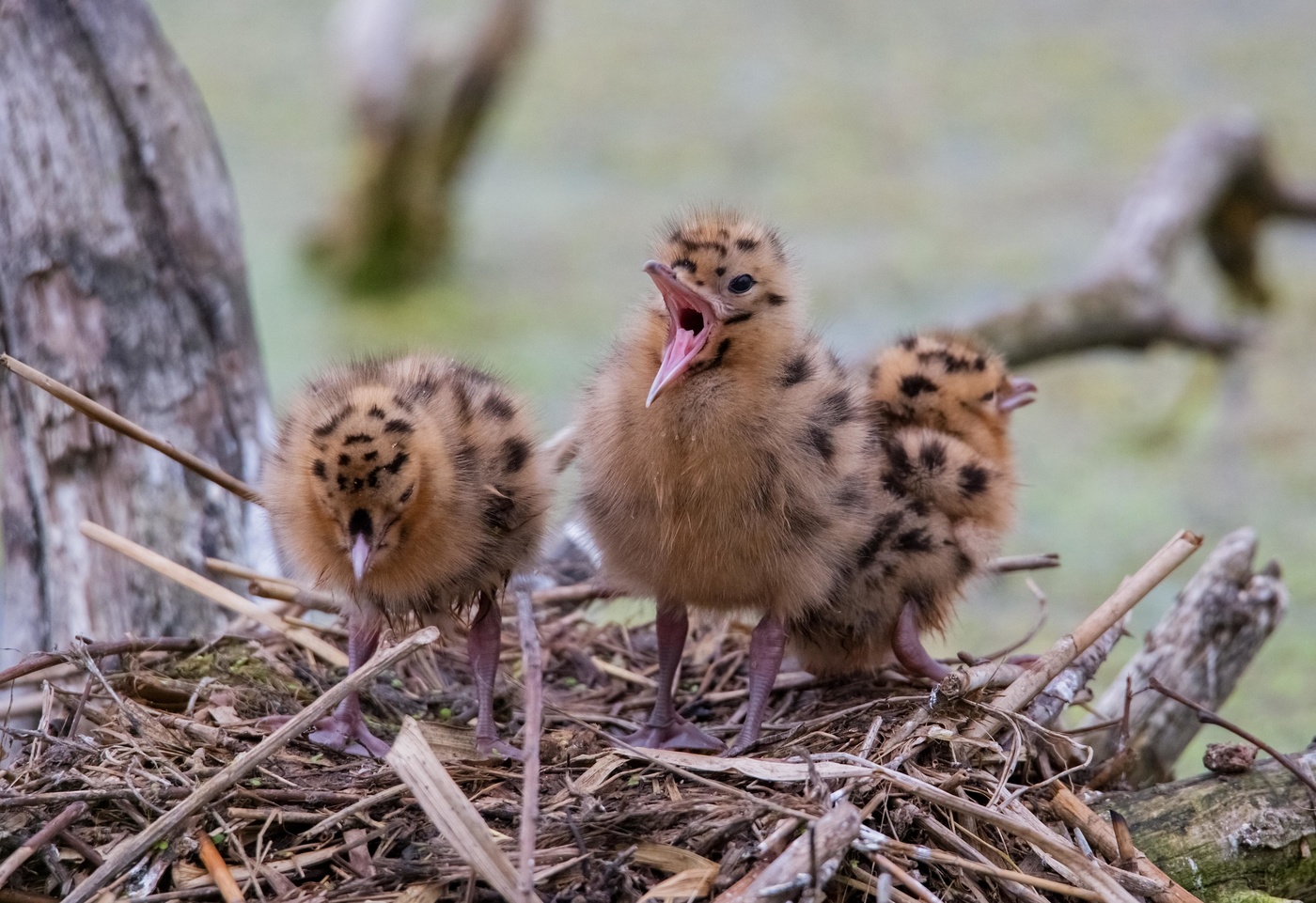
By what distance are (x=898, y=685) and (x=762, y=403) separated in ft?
2.64

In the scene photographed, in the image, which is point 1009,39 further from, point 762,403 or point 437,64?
point 762,403

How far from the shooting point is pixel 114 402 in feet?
10.9

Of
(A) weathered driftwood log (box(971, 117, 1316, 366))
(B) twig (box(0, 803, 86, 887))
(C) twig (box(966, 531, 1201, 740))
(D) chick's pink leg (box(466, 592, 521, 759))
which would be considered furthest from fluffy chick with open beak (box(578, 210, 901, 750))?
(A) weathered driftwood log (box(971, 117, 1316, 366))

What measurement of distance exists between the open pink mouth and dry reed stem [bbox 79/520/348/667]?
1.03 m

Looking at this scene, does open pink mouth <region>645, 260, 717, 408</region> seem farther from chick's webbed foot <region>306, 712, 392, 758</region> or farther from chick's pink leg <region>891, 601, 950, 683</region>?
chick's webbed foot <region>306, 712, 392, 758</region>

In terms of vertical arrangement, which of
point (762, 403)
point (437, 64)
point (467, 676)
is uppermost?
point (437, 64)

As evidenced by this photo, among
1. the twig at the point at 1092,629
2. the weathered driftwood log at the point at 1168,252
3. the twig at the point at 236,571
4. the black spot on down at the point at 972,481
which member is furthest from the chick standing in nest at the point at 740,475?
the weathered driftwood log at the point at 1168,252

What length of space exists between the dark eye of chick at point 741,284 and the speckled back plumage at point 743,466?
0.06 ft

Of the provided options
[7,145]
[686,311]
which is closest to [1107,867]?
[686,311]

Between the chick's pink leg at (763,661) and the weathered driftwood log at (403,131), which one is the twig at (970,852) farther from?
the weathered driftwood log at (403,131)

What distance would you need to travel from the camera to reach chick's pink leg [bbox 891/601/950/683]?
2941 millimetres

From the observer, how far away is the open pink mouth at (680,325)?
8.42 ft

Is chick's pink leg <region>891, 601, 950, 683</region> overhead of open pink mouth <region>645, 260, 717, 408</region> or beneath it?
beneath

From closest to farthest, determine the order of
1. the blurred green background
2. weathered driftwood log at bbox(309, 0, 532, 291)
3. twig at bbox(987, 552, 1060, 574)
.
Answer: twig at bbox(987, 552, 1060, 574) < the blurred green background < weathered driftwood log at bbox(309, 0, 532, 291)
